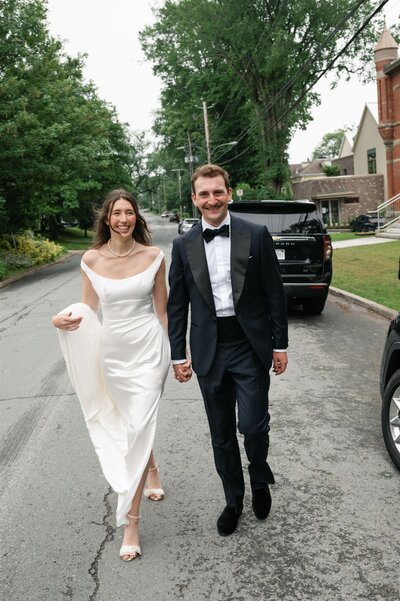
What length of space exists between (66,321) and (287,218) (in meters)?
6.58

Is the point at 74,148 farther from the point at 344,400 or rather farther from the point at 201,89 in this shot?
the point at 201,89

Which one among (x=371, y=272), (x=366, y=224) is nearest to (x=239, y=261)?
(x=371, y=272)

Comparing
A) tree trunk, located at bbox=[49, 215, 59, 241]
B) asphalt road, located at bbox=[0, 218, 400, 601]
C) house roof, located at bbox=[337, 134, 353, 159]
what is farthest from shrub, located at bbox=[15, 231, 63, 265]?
house roof, located at bbox=[337, 134, 353, 159]

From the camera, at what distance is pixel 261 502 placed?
3.34 m

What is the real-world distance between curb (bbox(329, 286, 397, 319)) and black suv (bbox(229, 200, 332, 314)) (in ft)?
4.31

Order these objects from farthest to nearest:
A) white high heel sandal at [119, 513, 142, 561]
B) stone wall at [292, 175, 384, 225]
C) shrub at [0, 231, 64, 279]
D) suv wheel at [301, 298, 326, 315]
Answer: stone wall at [292, 175, 384, 225] → shrub at [0, 231, 64, 279] → suv wheel at [301, 298, 326, 315] → white high heel sandal at [119, 513, 142, 561]

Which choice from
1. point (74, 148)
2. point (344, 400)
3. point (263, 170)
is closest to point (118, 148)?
point (263, 170)

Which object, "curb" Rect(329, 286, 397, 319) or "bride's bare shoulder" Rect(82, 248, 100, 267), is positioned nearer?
"bride's bare shoulder" Rect(82, 248, 100, 267)

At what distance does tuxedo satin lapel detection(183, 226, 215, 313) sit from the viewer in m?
3.10

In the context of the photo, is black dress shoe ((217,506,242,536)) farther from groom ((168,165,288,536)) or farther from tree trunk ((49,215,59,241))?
tree trunk ((49,215,59,241))

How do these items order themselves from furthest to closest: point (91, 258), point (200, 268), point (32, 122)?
point (32, 122) → point (91, 258) → point (200, 268)

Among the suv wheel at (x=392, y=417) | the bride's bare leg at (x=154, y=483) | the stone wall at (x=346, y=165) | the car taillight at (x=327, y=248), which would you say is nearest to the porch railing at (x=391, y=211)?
the car taillight at (x=327, y=248)

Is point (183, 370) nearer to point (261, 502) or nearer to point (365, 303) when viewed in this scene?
point (261, 502)

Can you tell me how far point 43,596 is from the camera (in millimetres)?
→ 2713
